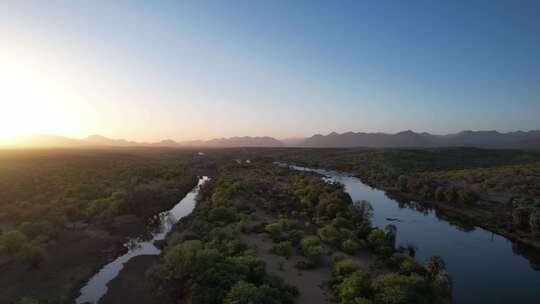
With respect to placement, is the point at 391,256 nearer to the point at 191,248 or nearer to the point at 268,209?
the point at 191,248

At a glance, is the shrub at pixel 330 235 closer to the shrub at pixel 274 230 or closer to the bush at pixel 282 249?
the shrub at pixel 274 230

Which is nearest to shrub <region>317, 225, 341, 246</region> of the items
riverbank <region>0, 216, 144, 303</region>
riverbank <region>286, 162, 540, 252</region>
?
riverbank <region>0, 216, 144, 303</region>

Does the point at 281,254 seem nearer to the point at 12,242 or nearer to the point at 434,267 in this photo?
the point at 434,267

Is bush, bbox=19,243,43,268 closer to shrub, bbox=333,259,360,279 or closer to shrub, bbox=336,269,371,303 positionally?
shrub, bbox=333,259,360,279

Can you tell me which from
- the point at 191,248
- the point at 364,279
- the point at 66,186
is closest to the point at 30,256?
the point at 191,248

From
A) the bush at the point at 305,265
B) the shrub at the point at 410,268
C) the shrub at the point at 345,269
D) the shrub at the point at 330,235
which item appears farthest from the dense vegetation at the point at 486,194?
the bush at the point at 305,265

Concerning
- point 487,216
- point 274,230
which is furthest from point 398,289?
point 487,216
